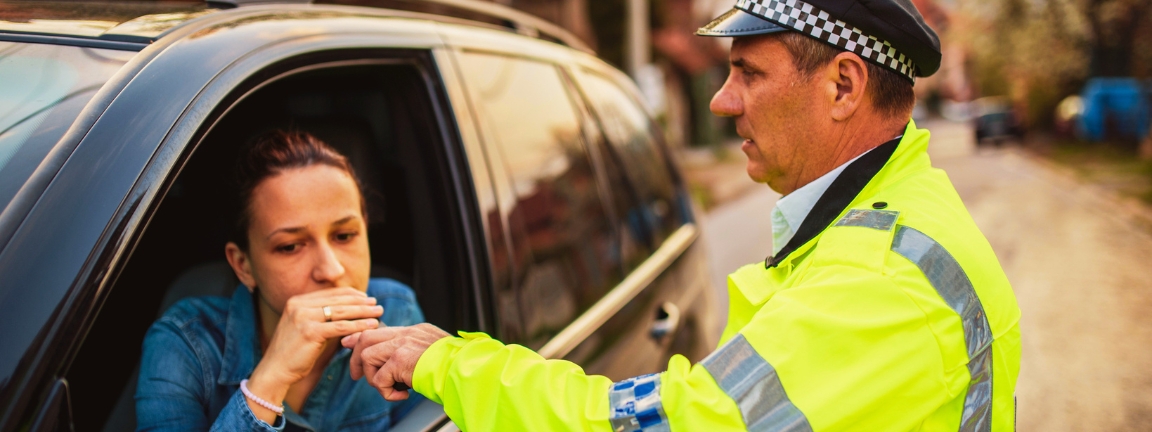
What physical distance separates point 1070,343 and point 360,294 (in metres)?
5.71

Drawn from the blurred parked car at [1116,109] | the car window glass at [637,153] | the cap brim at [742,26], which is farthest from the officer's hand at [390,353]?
the blurred parked car at [1116,109]

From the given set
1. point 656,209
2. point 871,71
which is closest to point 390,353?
point 871,71

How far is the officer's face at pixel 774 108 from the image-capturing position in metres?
1.44

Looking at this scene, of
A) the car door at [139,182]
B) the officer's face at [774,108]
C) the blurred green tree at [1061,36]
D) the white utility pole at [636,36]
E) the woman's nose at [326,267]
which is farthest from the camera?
the blurred green tree at [1061,36]

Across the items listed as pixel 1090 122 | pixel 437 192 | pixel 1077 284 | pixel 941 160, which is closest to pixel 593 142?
pixel 437 192

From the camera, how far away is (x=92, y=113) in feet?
3.82

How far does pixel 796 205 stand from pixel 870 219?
0.28 metres

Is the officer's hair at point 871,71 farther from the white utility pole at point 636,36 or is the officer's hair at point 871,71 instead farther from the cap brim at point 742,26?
the white utility pole at point 636,36

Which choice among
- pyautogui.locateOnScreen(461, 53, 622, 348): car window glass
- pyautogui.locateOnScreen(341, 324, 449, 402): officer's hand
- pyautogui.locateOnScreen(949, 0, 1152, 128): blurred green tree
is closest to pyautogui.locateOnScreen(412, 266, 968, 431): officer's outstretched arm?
pyautogui.locateOnScreen(341, 324, 449, 402): officer's hand

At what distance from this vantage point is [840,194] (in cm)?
138

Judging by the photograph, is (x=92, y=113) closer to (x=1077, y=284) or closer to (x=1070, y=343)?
(x=1070, y=343)

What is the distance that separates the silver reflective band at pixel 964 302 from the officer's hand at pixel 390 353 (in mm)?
776

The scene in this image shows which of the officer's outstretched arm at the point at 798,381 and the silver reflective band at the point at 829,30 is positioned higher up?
the silver reflective band at the point at 829,30

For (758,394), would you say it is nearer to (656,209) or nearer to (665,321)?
(665,321)
